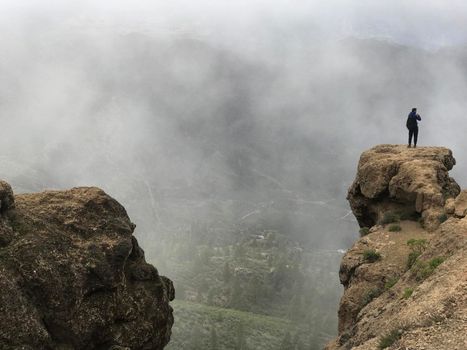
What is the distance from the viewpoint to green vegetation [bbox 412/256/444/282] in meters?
29.8

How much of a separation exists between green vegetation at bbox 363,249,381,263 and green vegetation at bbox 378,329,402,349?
17.9 metres

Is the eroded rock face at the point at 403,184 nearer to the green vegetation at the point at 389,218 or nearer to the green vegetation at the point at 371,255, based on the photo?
the green vegetation at the point at 389,218

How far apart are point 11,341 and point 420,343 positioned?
60.0 feet

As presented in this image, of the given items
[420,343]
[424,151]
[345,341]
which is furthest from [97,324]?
[424,151]

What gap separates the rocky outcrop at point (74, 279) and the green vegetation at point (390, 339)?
15351 mm

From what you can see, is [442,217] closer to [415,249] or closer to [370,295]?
[415,249]

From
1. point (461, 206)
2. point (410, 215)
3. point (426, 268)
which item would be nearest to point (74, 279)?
point (426, 268)

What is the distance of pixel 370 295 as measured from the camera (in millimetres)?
37406

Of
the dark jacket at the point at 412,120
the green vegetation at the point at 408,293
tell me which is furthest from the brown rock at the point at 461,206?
the dark jacket at the point at 412,120

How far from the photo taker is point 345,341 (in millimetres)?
34469

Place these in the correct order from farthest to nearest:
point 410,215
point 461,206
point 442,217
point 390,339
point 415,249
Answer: point 410,215
point 442,217
point 415,249
point 461,206
point 390,339

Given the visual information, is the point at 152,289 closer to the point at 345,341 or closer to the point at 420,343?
the point at 345,341

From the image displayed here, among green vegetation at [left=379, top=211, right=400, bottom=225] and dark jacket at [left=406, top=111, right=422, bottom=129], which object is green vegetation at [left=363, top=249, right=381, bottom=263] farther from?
dark jacket at [left=406, top=111, right=422, bottom=129]

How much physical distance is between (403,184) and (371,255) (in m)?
9.01
